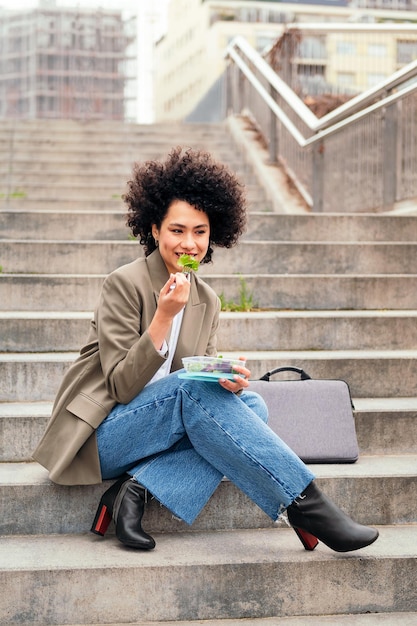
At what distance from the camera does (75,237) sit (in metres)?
5.59

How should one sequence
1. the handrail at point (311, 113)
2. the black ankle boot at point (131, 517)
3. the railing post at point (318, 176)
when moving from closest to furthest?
1. the black ankle boot at point (131, 517)
2. the handrail at point (311, 113)
3. the railing post at point (318, 176)

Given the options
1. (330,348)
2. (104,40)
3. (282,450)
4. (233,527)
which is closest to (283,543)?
(233,527)

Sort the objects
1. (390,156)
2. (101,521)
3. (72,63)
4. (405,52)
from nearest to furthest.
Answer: (101,521) → (390,156) → (72,63) → (405,52)

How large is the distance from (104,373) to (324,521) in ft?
2.77

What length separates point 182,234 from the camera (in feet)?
10.0

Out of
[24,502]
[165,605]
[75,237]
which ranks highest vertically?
[75,237]

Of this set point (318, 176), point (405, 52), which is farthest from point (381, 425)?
point (405, 52)

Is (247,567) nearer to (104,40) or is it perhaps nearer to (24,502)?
(24,502)

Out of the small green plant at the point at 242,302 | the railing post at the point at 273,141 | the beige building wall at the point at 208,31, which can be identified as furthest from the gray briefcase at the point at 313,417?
the beige building wall at the point at 208,31

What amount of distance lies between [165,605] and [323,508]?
0.58 meters

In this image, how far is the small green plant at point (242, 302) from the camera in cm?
473

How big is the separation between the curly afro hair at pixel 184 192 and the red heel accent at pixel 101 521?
0.93m

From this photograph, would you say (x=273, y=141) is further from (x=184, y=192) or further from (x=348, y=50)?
(x=348, y=50)

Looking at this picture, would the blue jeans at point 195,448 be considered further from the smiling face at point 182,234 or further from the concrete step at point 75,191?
the concrete step at point 75,191
